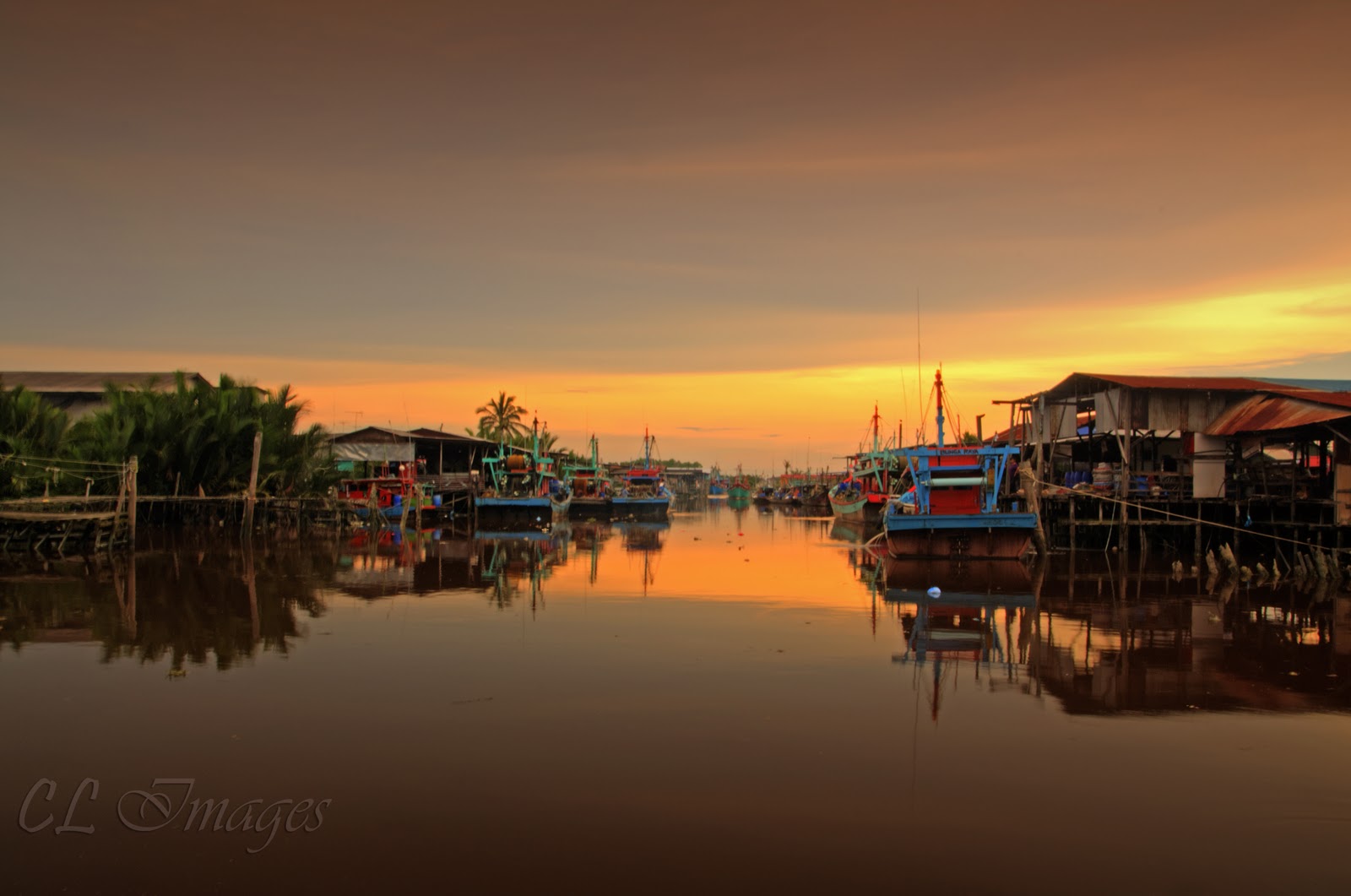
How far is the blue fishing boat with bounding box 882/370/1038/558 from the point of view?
22.4 m

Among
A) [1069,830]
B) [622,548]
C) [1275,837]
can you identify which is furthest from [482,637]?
[622,548]

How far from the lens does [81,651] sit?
10.6 meters

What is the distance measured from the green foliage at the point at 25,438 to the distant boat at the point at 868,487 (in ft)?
93.6

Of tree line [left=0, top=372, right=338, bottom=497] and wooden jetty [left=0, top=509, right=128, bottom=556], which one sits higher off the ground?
tree line [left=0, top=372, right=338, bottom=497]

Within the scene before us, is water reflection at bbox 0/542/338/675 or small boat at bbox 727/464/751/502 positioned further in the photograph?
small boat at bbox 727/464/751/502

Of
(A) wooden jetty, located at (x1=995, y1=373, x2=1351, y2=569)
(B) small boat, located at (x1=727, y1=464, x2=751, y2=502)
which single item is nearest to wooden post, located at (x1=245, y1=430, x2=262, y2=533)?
(A) wooden jetty, located at (x1=995, y1=373, x2=1351, y2=569)

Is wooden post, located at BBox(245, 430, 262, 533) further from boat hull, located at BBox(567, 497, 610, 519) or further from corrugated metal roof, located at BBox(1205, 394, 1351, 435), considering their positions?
corrugated metal roof, located at BBox(1205, 394, 1351, 435)

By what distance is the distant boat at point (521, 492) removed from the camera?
4059cm

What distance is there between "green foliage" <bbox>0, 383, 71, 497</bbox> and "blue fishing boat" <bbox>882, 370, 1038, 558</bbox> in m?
21.4

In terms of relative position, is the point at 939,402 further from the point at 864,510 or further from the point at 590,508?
the point at 590,508

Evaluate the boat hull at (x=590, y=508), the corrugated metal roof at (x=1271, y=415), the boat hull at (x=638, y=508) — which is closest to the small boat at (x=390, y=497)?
the boat hull at (x=590, y=508)

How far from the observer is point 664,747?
745cm

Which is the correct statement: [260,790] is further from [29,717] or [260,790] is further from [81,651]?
[81,651]

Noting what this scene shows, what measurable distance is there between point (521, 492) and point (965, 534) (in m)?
28.1
